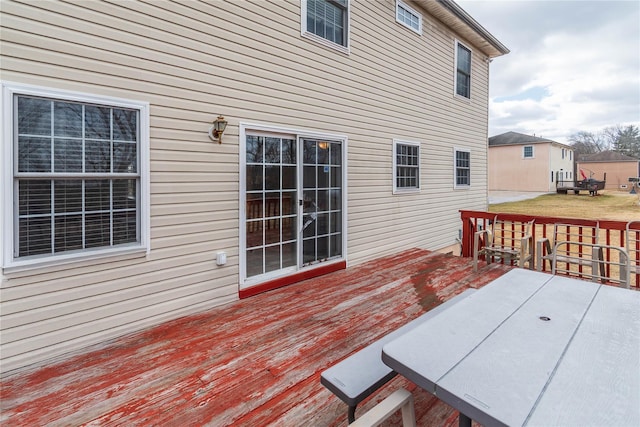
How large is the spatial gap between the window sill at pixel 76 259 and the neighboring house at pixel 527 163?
1057 inches

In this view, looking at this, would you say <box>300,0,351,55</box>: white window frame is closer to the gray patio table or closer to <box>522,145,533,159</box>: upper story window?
the gray patio table

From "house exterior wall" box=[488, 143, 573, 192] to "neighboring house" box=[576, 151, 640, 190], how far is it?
529 centimetres

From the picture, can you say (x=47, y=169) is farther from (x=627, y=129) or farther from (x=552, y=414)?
(x=627, y=129)

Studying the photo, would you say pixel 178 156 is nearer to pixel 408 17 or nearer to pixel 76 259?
pixel 76 259

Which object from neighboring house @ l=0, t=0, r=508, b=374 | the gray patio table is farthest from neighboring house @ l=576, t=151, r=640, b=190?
the gray patio table

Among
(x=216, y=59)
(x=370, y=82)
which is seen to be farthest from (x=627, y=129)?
(x=216, y=59)

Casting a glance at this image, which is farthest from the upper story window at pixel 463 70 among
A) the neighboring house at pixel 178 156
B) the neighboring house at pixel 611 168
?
the neighboring house at pixel 611 168

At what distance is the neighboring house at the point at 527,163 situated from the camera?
22875 millimetres

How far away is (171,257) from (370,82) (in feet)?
13.7

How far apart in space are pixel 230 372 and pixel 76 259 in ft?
5.34

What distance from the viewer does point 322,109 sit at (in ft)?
14.9

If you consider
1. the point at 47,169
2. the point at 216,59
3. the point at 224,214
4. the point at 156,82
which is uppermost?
the point at 216,59

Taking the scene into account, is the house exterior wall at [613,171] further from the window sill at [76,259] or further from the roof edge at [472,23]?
the window sill at [76,259]

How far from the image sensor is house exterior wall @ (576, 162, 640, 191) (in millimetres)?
27359
